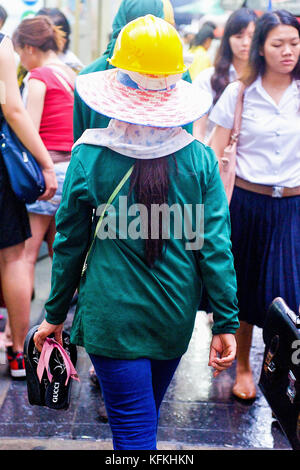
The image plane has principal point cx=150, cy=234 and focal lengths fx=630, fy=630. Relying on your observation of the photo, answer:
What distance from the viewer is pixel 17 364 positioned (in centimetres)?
362

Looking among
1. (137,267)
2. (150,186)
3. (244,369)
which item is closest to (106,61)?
(150,186)

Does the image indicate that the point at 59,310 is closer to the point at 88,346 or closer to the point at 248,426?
the point at 88,346

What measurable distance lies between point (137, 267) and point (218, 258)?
0.27 meters

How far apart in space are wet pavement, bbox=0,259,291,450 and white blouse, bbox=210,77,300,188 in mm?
1233

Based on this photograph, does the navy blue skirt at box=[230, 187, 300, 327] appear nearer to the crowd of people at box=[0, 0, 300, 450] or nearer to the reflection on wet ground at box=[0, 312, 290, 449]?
the reflection on wet ground at box=[0, 312, 290, 449]

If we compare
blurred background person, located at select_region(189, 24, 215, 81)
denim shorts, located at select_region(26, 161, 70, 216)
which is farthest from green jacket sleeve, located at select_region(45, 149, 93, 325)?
blurred background person, located at select_region(189, 24, 215, 81)

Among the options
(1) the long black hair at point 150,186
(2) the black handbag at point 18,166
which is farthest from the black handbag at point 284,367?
(2) the black handbag at point 18,166

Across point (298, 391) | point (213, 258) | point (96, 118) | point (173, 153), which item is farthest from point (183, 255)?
point (96, 118)

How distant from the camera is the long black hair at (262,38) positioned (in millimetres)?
3262

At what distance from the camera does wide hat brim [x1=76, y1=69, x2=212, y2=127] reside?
6.50 ft

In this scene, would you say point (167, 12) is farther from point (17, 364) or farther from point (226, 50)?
point (17, 364)
